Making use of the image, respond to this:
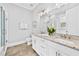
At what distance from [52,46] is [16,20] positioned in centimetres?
78

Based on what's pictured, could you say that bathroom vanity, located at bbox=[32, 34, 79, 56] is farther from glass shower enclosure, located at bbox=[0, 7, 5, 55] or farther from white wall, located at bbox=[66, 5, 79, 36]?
glass shower enclosure, located at bbox=[0, 7, 5, 55]

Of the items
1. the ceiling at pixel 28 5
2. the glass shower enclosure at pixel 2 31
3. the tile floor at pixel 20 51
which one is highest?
the ceiling at pixel 28 5

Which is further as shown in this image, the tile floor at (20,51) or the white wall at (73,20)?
the tile floor at (20,51)

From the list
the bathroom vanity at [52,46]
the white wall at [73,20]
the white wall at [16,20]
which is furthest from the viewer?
the white wall at [16,20]

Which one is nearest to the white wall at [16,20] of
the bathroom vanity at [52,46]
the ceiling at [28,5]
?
the ceiling at [28,5]

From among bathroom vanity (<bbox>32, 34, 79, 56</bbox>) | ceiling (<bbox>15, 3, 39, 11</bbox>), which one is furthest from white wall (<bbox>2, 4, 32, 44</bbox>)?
bathroom vanity (<bbox>32, 34, 79, 56</bbox>)

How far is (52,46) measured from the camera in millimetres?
1857

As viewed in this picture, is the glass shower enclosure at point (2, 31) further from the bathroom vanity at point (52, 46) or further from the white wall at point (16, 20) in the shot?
the bathroom vanity at point (52, 46)

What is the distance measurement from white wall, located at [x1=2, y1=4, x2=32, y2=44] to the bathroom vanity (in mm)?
255

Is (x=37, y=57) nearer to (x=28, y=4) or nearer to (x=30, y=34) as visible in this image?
(x=30, y=34)

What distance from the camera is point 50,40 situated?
187 centimetres

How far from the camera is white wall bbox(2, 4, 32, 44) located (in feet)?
6.31

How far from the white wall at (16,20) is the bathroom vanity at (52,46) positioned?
0.84 ft

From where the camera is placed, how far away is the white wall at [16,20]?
1923 millimetres
